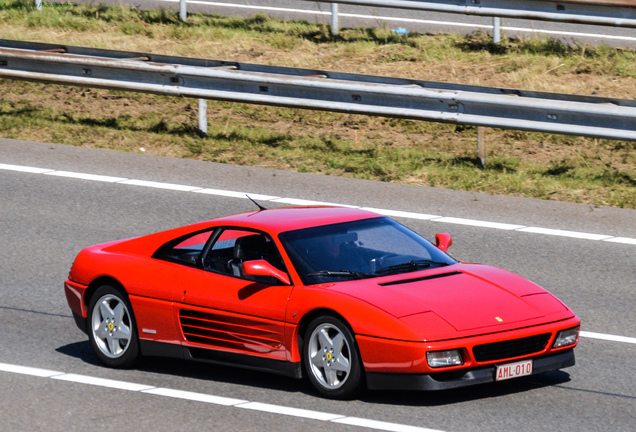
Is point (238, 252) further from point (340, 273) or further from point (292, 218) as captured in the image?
point (340, 273)

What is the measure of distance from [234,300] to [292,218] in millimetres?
820

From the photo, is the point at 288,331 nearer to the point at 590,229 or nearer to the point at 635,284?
the point at 635,284

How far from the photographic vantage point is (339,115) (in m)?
16.7

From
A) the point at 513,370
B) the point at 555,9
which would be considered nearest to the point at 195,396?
the point at 513,370

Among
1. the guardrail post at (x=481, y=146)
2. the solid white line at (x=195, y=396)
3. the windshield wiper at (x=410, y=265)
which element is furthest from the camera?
the guardrail post at (x=481, y=146)

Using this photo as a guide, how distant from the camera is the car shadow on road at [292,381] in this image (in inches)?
302

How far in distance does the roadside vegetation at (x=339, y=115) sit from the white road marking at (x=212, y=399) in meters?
6.44

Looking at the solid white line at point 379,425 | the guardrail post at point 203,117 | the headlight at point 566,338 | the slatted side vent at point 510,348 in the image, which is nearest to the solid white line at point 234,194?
the guardrail post at point 203,117

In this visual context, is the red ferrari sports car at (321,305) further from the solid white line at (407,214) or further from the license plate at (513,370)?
the solid white line at (407,214)

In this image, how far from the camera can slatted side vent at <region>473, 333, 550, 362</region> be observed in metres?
7.34

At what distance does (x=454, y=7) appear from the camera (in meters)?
17.3

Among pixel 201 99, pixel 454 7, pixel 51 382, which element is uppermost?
pixel 454 7

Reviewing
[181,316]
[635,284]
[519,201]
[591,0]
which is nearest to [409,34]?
[591,0]

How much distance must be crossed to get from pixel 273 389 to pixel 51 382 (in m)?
1.59
